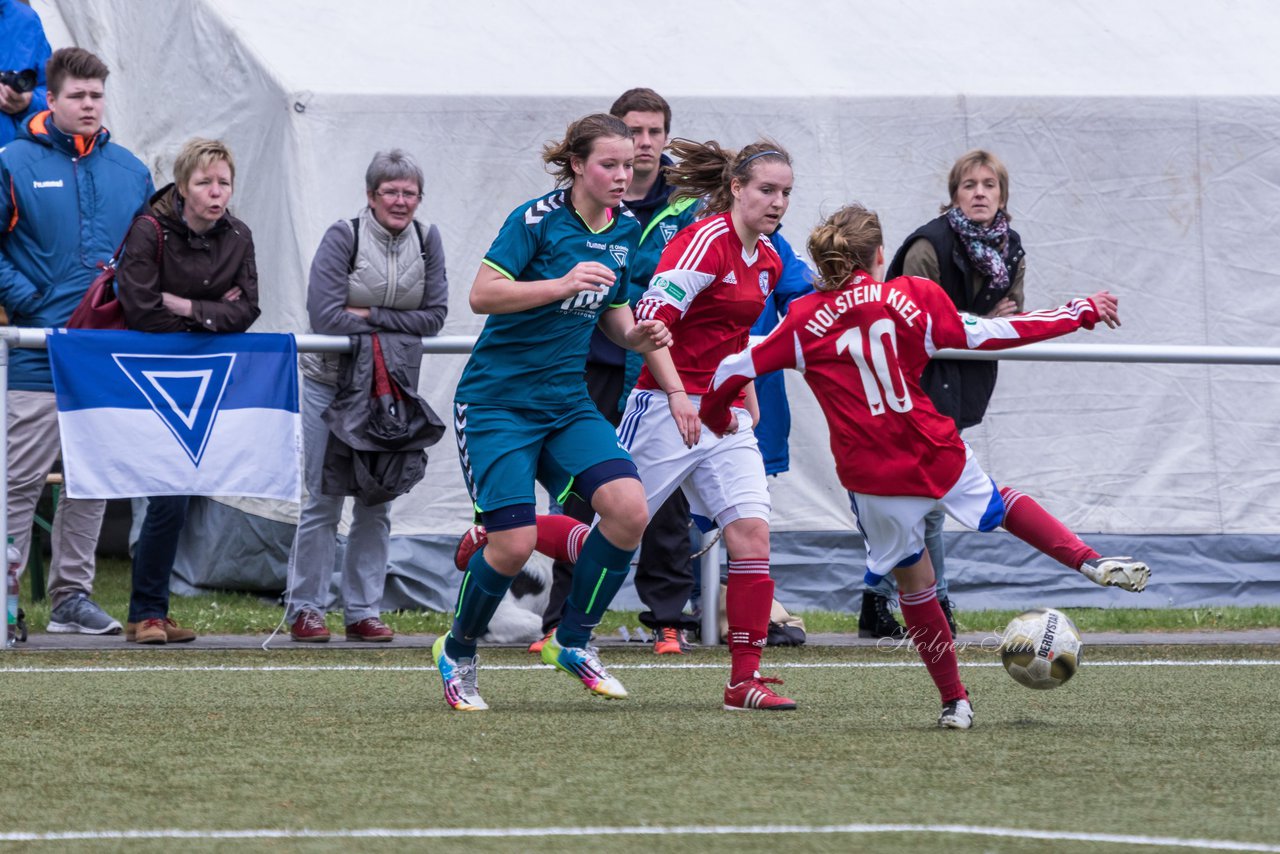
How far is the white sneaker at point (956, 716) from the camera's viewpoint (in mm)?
5473

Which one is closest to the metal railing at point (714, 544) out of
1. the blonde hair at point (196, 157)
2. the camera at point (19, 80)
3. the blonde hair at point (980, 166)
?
the blonde hair at point (980, 166)

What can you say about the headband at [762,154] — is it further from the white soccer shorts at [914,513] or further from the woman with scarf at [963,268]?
the woman with scarf at [963,268]

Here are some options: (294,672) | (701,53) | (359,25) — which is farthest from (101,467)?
(701,53)

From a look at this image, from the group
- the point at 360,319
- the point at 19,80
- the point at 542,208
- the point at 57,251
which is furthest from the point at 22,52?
the point at 542,208

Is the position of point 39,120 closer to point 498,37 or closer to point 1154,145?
point 498,37

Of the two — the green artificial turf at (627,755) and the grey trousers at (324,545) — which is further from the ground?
the grey trousers at (324,545)

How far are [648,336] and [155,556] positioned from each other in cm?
278

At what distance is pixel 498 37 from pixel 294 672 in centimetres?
431

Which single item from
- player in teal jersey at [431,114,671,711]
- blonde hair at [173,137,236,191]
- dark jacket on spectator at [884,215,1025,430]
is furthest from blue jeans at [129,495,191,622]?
dark jacket on spectator at [884,215,1025,430]

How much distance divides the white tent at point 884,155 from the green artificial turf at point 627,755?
2.82 metres

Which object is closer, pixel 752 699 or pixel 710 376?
pixel 752 699

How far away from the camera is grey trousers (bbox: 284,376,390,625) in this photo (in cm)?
790

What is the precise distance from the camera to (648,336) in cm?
583

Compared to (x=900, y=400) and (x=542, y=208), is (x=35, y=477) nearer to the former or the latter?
(x=542, y=208)
